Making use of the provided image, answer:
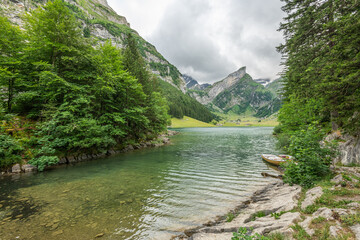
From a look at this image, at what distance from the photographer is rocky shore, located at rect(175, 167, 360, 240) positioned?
4289 mm

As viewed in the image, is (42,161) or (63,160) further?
(63,160)

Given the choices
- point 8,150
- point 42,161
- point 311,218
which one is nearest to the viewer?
point 311,218

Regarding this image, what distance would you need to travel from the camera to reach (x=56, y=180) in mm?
13648

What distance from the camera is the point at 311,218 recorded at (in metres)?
5.09

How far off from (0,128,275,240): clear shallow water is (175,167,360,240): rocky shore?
159 cm

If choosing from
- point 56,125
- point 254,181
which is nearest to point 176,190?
point 254,181

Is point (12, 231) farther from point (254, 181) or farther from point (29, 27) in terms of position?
point (29, 27)

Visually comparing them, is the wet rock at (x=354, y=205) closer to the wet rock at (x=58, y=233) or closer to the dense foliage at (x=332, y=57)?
the dense foliage at (x=332, y=57)

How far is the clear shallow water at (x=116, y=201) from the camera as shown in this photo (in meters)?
7.22

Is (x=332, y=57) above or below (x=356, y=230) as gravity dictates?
above

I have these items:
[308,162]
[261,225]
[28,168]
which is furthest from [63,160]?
[308,162]

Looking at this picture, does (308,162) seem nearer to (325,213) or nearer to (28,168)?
(325,213)

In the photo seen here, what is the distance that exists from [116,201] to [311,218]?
1010 centimetres

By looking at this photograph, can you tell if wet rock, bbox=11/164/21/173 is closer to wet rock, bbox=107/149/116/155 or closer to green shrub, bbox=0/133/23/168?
green shrub, bbox=0/133/23/168
